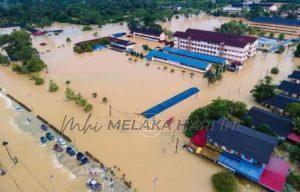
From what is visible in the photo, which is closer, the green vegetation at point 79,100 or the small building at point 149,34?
the green vegetation at point 79,100

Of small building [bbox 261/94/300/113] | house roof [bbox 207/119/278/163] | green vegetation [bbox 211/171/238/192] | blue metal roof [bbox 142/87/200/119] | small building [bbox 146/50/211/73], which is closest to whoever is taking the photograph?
green vegetation [bbox 211/171/238/192]

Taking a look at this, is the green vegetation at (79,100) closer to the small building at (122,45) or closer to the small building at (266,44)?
the small building at (122,45)

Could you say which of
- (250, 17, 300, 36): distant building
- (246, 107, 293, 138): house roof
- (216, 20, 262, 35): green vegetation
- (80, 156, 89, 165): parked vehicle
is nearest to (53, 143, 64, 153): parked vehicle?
(80, 156, 89, 165): parked vehicle

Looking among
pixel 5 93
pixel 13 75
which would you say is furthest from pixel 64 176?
pixel 13 75

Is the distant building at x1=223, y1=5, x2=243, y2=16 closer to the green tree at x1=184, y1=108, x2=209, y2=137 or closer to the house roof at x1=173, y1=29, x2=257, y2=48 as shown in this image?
the house roof at x1=173, y1=29, x2=257, y2=48

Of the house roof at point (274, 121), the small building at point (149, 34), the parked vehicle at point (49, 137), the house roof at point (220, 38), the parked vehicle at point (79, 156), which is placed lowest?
the parked vehicle at point (79, 156)

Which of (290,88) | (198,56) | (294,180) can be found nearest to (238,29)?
(198,56)

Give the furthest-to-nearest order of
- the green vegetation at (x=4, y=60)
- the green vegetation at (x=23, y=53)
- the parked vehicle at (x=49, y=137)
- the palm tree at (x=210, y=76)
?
the green vegetation at (x=4, y=60) → the green vegetation at (x=23, y=53) → the palm tree at (x=210, y=76) → the parked vehicle at (x=49, y=137)

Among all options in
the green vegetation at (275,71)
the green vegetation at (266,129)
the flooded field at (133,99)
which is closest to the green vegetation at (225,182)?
the flooded field at (133,99)
